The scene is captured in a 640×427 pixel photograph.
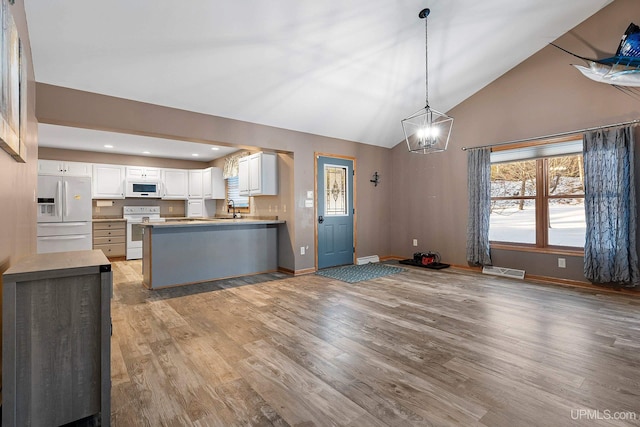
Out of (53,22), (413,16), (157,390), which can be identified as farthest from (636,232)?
(53,22)

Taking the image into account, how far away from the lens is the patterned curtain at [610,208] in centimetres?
380

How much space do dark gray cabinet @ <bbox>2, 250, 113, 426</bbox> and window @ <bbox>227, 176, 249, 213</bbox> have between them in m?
5.14

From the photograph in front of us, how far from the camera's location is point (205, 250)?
471 centimetres

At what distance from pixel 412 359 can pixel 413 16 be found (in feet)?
12.0

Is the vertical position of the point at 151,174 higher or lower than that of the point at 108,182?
higher

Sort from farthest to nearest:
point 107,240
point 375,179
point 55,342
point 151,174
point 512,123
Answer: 1. point 151,174
2. point 107,240
3. point 375,179
4. point 512,123
5. point 55,342

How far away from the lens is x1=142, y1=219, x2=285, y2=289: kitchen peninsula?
4.29m

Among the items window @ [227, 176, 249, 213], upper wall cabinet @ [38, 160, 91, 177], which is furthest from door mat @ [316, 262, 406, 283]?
upper wall cabinet @ [38, 160, 91, 177]

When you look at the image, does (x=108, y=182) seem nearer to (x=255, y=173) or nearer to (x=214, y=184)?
(x=214, y=184)

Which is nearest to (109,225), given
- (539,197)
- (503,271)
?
(503,271)

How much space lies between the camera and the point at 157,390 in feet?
6.18

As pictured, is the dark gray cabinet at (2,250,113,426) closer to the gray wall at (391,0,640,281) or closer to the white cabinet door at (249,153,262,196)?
the white cabinet door at (249,153,262,196)

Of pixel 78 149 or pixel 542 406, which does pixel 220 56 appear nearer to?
pixel 542 406

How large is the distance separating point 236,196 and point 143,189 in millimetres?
2243
